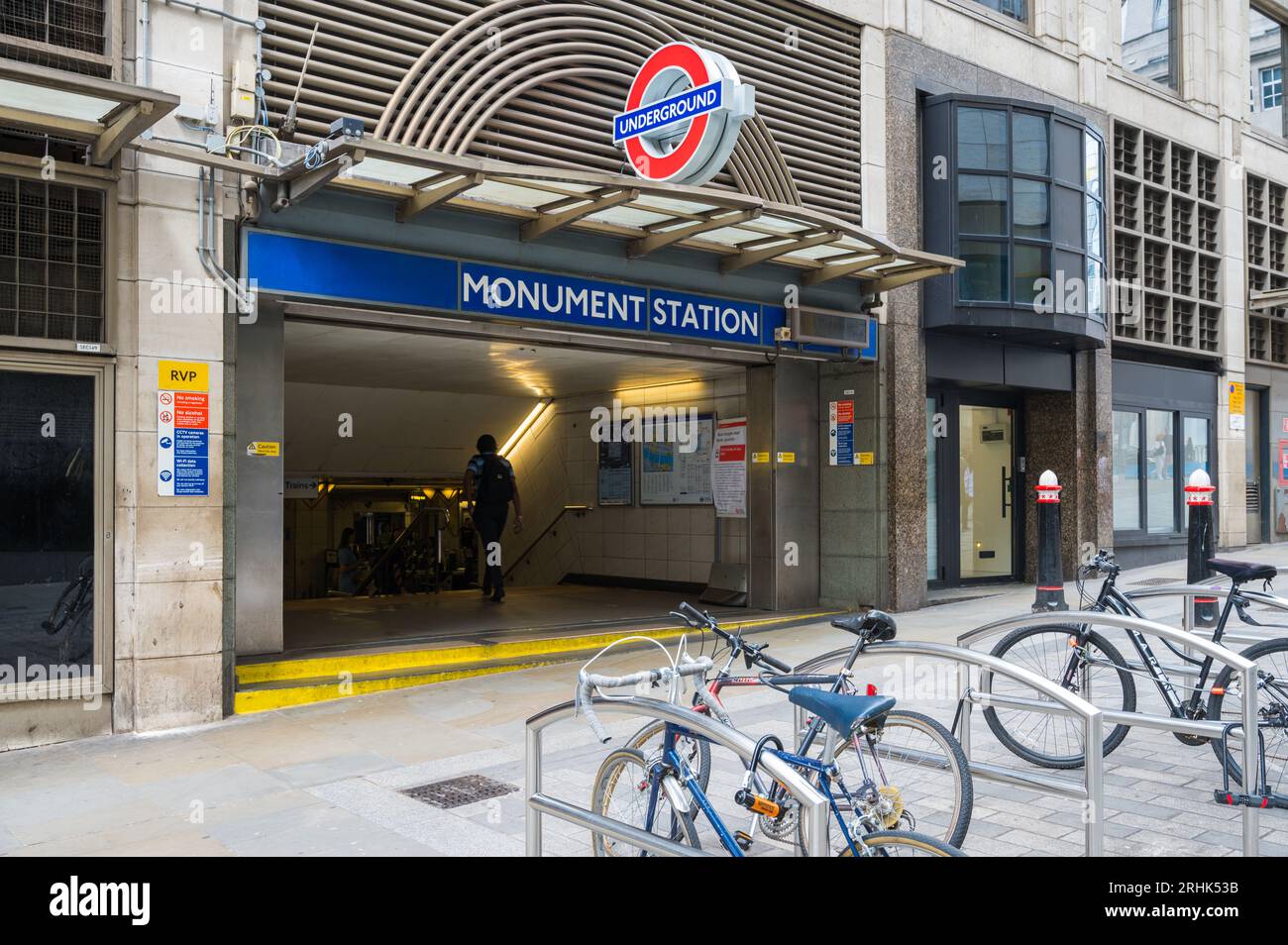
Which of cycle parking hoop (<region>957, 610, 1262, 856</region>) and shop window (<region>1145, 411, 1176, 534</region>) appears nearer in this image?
cycle parking hoop (<region>957, 610, 1262, 856</region>)

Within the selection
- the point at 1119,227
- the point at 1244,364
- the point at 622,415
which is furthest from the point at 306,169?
the point at 1244,364

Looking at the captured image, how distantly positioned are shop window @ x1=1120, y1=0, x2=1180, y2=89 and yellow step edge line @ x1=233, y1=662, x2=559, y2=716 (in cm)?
1235

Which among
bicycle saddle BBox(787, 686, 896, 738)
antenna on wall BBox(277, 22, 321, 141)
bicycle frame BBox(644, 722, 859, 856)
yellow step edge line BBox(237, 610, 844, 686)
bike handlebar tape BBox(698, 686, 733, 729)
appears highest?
antenna on wall BBox(277, 22, 321, 141)

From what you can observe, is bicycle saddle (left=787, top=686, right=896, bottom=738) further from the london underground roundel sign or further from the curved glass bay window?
the curved glass bay window

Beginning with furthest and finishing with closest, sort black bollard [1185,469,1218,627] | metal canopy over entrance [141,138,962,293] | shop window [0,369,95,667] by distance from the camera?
1. black bollard [1185,469,1218,627]
2. metal canopy over entrance [141,138,962,293]
3. shop window [0,369,95,667]

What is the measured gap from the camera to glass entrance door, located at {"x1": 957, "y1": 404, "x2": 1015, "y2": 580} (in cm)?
1350

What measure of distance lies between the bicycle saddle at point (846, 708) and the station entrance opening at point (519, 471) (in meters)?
6.44

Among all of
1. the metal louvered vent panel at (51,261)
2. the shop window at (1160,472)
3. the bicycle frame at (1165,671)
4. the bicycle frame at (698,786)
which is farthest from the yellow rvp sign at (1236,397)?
the bicycle frame at (698,786)

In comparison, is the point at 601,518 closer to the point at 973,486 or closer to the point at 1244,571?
the point at 973,486

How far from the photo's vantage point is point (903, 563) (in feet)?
37.8

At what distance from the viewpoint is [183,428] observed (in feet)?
23.8

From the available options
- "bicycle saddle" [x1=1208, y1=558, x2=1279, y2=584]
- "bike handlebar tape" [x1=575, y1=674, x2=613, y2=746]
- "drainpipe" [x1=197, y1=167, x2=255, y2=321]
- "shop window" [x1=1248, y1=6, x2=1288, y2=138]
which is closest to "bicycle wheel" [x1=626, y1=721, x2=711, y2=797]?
"bike handlebar tape" [x1=575, y1=674, x2=613, y2=746]

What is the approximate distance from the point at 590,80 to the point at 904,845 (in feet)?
25.5

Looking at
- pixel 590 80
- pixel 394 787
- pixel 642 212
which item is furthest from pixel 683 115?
pixel 394 787
